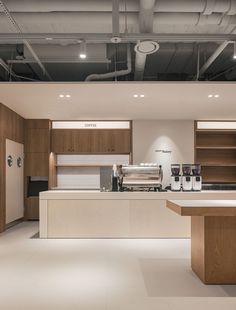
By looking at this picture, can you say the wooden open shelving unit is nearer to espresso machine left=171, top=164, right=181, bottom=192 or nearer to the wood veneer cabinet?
espresso machine left=171, top=164, right=181, bottom=192

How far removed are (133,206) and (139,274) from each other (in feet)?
7.03

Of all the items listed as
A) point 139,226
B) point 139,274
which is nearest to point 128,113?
point 139,226

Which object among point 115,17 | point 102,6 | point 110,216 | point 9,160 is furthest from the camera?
point 9,160

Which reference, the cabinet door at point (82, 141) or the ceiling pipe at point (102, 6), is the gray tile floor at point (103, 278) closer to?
the ceiling pipe at point (102, 6)

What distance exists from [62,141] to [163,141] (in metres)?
2.63

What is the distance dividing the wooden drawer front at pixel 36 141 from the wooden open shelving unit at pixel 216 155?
3961 millimetres

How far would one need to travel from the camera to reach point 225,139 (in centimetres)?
862

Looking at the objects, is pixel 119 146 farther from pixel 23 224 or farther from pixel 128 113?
pixel 23 224

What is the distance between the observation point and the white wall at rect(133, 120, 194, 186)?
8133 mm

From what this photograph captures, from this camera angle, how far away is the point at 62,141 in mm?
8273

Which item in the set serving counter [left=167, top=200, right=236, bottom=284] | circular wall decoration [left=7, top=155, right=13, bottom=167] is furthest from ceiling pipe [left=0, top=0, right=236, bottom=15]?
circular wall decoration [left=7, top=155, right=13, bottom=167]

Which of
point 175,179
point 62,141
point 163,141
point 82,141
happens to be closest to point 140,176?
point 175,179

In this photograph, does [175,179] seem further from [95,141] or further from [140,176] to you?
[95,141]

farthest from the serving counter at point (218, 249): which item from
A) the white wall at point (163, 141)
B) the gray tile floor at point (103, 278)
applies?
the white wall at point (163, 141)
